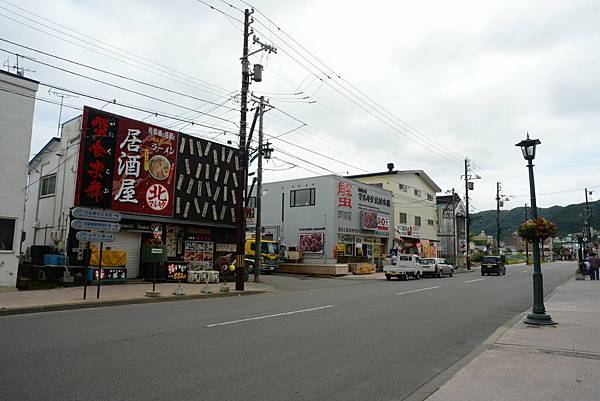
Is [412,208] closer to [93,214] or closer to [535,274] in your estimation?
[535,274]

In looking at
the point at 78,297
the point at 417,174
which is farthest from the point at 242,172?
the point at 417,174

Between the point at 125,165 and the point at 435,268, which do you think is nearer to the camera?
the point at 125,165

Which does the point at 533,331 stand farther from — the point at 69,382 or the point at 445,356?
the point at 69,382

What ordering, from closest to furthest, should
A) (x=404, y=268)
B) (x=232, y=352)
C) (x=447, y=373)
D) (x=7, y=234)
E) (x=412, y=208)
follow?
(x=447, y=373)
(x=232, y=352)
(x=7, y=234)
(x=404, y=268)
(x=412, y=208)

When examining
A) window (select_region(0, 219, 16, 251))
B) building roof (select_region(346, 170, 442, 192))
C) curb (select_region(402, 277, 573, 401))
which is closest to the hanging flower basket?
curb (select_region(402, 277, 573, 401))

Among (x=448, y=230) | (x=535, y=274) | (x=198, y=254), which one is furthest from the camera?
(x=448, y=230)

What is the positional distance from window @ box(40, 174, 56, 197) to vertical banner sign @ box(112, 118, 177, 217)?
3481 mm

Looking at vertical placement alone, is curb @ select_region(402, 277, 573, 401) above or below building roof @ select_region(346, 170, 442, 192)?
below

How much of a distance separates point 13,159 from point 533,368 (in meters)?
18.4

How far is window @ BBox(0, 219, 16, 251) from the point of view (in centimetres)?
1683

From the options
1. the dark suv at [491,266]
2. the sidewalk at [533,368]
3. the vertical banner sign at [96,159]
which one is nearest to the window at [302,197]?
the dark suv at [491,266]

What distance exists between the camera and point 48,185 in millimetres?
22203

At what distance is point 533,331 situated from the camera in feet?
31.9

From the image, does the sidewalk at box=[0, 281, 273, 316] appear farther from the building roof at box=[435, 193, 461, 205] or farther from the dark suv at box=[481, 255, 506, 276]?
the building roof at box=[435, 193, 461, 205]
